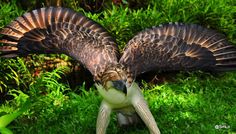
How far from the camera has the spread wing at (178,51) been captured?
477 cm

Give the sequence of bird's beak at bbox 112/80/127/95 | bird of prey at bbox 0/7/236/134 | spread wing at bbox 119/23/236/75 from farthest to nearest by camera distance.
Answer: spread wing at bbox 119/23/236/75 < bird of prey at bbox 0/7/236/134 < bird's beak at bbox 112/80/127/95

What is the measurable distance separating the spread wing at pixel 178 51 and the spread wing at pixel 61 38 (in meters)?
0.20

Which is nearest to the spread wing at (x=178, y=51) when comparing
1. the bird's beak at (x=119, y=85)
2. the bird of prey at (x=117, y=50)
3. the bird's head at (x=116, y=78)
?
the bird of prey at (x=117, y=50)

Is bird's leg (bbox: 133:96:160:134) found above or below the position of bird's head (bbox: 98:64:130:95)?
below

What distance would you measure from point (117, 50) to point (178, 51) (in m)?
0.54

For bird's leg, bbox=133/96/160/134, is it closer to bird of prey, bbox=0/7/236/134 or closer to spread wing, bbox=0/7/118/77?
bird of prey, bbox=0/7/236/134

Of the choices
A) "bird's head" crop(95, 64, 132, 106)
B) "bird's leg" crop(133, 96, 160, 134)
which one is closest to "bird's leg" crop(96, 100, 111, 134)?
"bird's head" crop(95, 64, 132, 106)

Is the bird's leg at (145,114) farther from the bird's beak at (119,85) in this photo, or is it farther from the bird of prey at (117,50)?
the bird's beak at (119,85)

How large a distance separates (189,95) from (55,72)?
154cm

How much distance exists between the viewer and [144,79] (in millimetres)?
6945

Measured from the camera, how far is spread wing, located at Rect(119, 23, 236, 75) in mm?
4766

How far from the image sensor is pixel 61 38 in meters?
5.12

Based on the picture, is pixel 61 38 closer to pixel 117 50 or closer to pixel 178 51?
pixel 117 50

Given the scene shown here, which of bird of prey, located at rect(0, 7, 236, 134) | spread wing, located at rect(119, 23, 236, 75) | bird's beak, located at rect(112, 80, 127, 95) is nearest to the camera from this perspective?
bird's beak, located at rect(112, 80, 127, 95)
